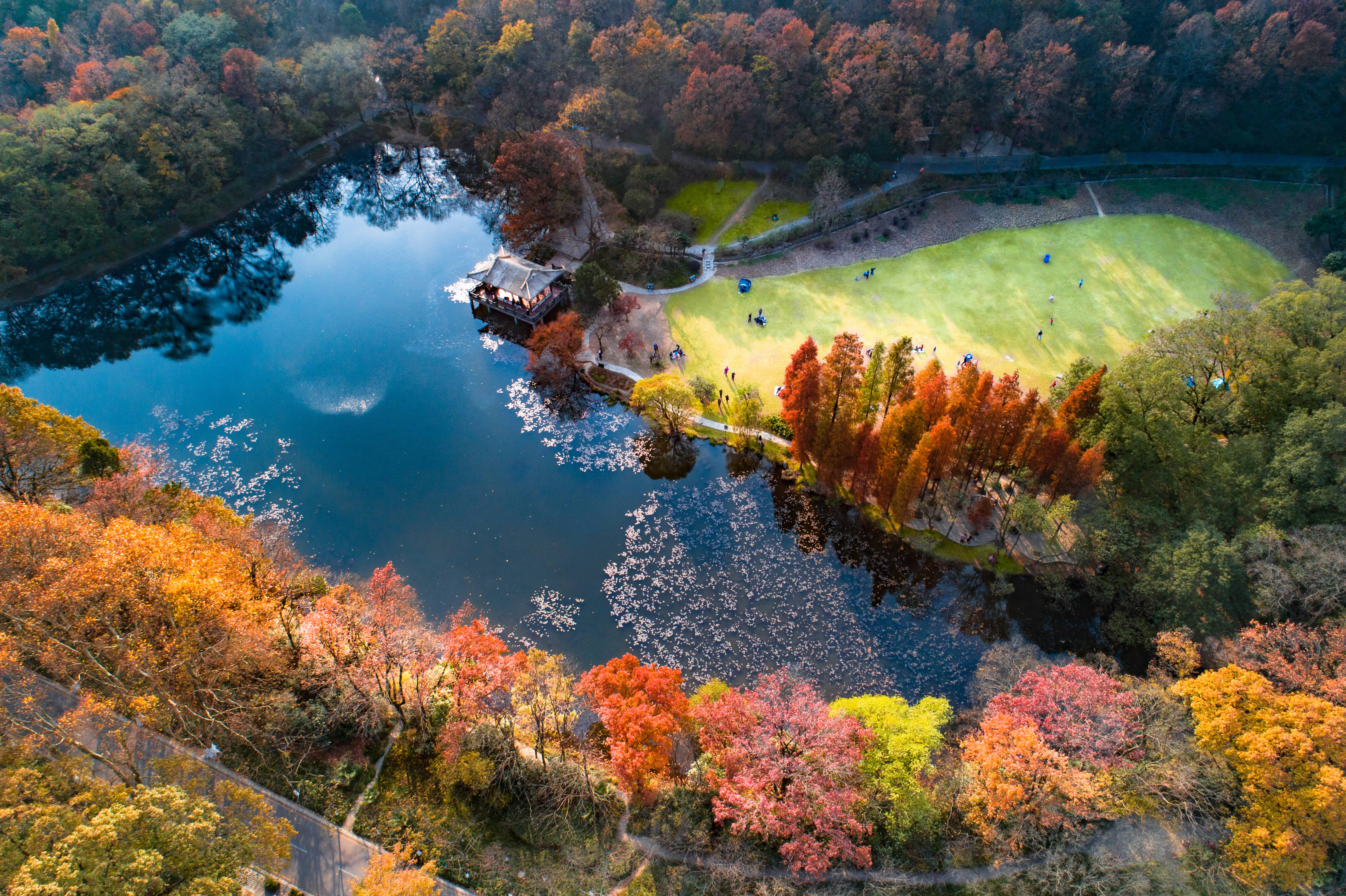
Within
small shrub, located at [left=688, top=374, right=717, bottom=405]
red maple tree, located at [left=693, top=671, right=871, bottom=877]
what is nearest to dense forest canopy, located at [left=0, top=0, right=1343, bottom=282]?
small shrub, located at [left=688, top=374, right=717, bottom=405]

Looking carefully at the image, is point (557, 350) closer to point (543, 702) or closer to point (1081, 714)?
point (543, 702)

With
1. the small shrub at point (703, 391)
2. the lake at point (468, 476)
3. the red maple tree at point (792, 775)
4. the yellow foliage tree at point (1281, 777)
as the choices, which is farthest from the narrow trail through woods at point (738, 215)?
the yellow foliage tree at point (1281, 777)

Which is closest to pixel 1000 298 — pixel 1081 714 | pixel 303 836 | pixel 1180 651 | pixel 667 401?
pixel 667 401

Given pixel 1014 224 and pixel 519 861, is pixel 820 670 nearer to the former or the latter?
pixel 519 861

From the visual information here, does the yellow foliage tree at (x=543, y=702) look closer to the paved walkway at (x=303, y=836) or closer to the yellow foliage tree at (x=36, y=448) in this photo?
the paved walkway at (x=303, y=836)

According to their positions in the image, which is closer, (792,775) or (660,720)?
(792,775)
